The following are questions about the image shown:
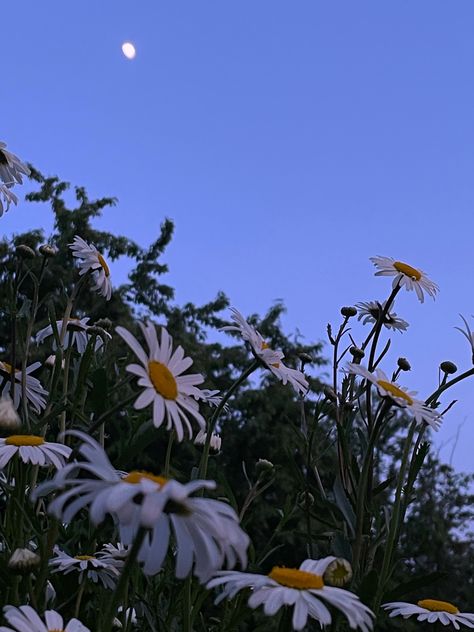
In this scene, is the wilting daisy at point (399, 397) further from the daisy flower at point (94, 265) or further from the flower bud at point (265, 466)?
the daisy flower at point (94, 265)

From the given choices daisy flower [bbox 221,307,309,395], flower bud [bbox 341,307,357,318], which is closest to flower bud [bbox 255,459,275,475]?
daisy flower [bbox 221,307,309,395]

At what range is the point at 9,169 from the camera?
2.20 m

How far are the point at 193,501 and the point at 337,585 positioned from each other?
474 millimetres

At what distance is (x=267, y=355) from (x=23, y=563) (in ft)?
2.04

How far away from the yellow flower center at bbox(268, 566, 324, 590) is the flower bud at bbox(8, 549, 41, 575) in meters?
0.35

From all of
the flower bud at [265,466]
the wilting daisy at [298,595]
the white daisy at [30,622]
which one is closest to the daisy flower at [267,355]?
the flower bud at [265,466]

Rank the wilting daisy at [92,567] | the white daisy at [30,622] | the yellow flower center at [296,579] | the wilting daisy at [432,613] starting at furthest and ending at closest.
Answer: the wilting daisy at [432,613]
the wilting daisy at [92,567]
the yellow flower center at [296,579]
the white daisy at [30,622]

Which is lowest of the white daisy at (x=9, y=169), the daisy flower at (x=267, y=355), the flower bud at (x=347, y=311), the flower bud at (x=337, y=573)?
the flower bud at (x=337, y=573)

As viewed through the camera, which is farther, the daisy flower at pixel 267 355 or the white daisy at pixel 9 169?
the white daisy at pixel 9 169

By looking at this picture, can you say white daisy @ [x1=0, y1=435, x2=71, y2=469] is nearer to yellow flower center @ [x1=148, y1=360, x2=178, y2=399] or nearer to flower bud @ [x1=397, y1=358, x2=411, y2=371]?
yellow flower center @ [x1=148, y1=360, x2=178, y2=399]

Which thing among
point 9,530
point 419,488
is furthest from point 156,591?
point 419,488

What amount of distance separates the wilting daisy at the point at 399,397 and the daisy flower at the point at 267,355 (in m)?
0.17

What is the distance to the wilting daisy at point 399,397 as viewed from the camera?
4.71ft

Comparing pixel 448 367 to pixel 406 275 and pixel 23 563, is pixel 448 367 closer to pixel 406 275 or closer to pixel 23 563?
pixel 406 275
